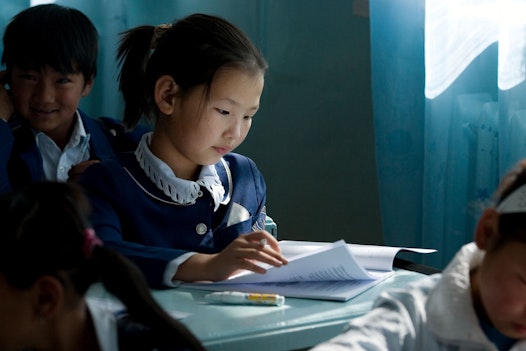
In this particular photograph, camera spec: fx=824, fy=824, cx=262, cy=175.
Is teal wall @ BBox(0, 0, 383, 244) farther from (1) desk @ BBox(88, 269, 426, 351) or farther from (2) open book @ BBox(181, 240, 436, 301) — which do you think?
(1) desk @ BBox(88, 269, 426, 351)

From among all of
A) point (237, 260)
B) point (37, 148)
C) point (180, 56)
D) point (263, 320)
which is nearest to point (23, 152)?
point (37, 148)

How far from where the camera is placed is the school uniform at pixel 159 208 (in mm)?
1421

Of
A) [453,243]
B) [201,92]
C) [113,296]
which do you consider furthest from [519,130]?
[113,296]

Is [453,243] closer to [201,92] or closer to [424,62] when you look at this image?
Result: [424,62]

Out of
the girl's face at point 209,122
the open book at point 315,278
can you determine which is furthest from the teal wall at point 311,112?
the open book at point 315,278

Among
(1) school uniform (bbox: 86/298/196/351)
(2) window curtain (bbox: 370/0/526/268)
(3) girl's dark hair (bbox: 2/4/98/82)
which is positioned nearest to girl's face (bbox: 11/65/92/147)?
(3) girl's dark hair (bbox: 2/4/98/82)

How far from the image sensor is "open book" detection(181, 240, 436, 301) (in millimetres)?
1261

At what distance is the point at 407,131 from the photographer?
87.0 inches

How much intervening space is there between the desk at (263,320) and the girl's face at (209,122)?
349mm

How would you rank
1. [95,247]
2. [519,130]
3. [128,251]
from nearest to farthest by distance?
[95,247]
[128,251]
[519,130]

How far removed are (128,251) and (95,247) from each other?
44 centimetres

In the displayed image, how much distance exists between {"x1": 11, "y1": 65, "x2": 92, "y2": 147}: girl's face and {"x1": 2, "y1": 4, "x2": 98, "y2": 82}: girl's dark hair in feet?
0.07

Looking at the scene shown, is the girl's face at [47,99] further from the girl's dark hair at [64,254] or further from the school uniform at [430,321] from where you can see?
the school uniform at [430,321]

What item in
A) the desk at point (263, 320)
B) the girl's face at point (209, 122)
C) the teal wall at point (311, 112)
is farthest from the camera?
the teal wall at point (311, 112)
